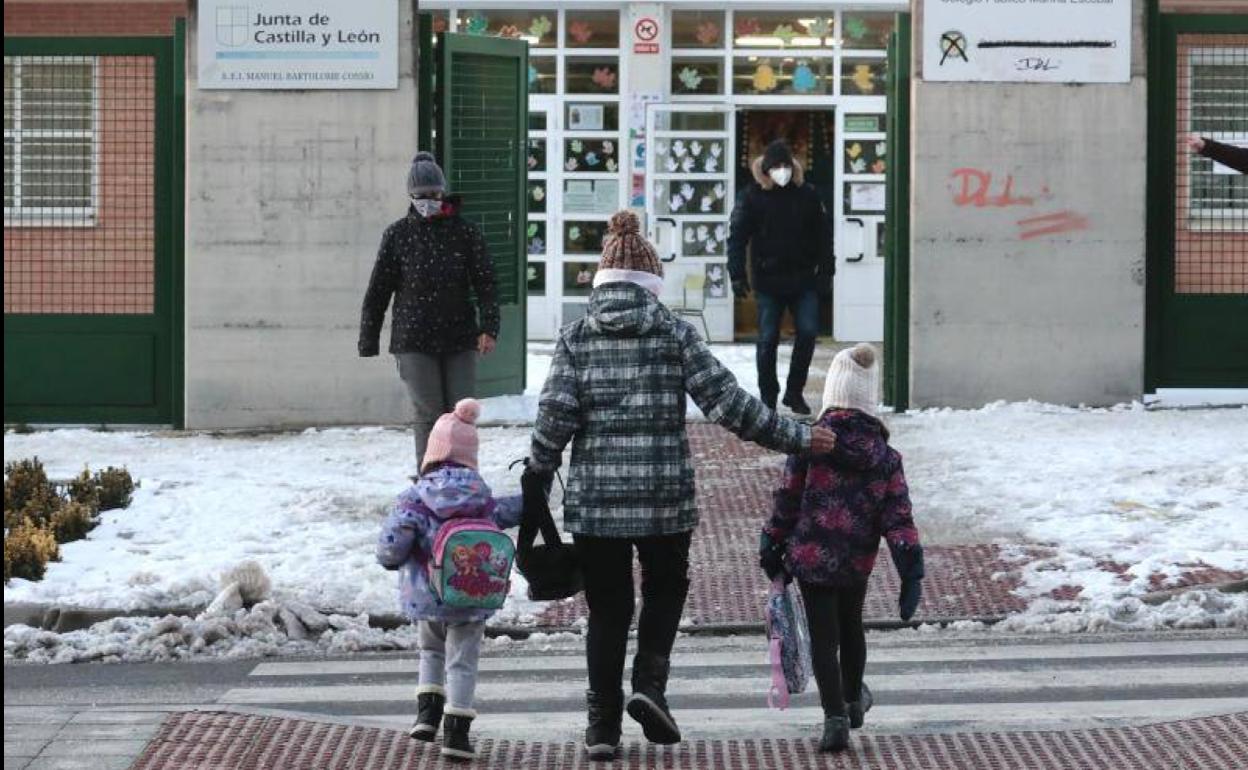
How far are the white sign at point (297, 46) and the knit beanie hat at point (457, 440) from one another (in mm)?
8910

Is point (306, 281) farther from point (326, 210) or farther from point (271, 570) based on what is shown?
point (271, 570)

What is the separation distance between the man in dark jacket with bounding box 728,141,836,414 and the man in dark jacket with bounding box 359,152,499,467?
3.72 metres

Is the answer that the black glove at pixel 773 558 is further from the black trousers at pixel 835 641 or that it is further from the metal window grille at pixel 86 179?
the metal window grille at pixel 86 179

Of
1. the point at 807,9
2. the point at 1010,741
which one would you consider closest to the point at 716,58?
the point at 807,9

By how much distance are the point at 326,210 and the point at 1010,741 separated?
960cm

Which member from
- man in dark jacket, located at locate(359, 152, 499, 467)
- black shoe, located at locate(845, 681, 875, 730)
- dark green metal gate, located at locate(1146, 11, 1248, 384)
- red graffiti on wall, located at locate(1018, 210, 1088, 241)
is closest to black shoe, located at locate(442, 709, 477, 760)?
black shoe, located at locate(845, 681, 875, 730)

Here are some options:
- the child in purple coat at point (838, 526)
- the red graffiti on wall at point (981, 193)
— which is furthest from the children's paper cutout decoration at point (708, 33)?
the child in purple coat at point (838, 526)

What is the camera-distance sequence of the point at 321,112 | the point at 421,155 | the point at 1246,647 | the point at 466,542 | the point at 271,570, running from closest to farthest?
the point at 466,542 → the point at 1246,647 → the point at 271,570 → the point at 421,155 → the point at 321,112

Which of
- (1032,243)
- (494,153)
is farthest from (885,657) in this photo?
(494,153)

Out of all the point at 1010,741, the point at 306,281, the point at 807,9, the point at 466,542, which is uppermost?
the point at 807,9

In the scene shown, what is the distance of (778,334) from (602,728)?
27.9 ft

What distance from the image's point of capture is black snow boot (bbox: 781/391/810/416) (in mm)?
16266

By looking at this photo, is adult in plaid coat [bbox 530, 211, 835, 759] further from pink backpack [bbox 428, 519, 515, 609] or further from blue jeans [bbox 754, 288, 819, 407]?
blue jeans [bbox 754, 288, 819, 407]

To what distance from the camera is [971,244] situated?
16797mm
